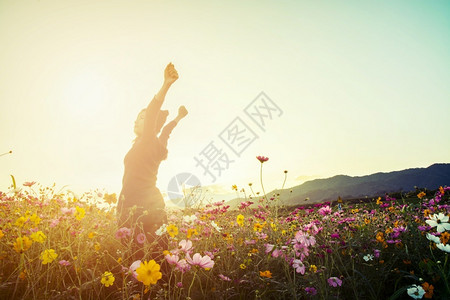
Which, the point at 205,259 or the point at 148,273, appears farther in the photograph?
the point at 205,259

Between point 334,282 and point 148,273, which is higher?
point 148,273

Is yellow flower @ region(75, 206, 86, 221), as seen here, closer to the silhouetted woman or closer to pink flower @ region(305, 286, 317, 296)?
the silhouetted woman

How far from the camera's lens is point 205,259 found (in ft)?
5.15

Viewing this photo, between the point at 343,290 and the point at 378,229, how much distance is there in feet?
5.72

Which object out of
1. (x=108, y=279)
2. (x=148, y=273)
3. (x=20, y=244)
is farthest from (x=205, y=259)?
(x=20, y=244)

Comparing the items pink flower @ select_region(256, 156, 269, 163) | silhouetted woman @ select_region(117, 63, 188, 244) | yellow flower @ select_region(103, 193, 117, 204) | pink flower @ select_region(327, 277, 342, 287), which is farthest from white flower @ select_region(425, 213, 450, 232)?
yellow flower @ select_region(103, 193, 117, 204)

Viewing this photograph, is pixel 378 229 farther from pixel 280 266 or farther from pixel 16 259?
pixel 16 259

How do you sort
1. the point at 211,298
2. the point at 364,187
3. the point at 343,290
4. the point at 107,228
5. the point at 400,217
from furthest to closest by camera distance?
the point at 364,187 < the point at 400,217 < the point at 107,228 < the point at 343,290 < the point at 211,298

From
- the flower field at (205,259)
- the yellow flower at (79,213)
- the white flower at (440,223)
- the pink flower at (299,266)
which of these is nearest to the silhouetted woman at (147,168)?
the flower field at (205,259)

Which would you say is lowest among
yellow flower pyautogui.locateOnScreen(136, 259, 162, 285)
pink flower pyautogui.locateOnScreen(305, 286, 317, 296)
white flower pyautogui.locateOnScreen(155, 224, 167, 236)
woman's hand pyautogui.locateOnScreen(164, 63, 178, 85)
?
pink flower pyautogui.locateOnScreen(305, 286, 317, 296)

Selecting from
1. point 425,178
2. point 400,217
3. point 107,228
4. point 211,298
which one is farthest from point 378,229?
point 425,178

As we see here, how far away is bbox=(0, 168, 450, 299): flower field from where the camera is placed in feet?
5.65

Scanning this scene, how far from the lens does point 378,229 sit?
3.51 metres

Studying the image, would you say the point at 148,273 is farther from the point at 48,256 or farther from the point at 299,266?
the point at 299,266
